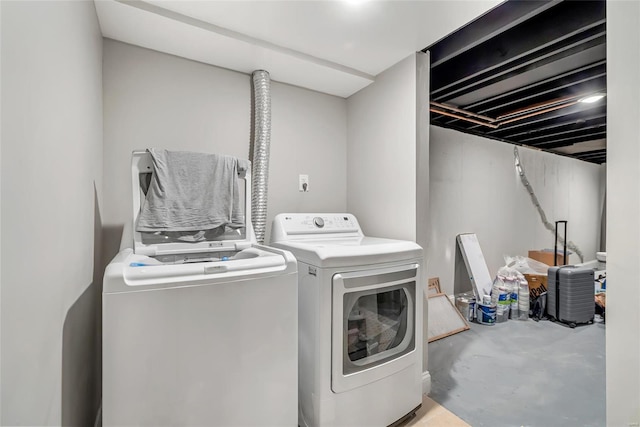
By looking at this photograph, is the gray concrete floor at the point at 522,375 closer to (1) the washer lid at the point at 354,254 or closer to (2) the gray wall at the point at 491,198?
(2) the gray wall at the point at 491,198

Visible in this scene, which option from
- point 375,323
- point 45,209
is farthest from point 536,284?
point 45,209

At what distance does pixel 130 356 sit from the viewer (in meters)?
1.04

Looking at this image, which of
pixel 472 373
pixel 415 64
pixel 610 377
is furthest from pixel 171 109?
pixel 472 373

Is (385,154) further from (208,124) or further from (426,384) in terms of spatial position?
(426,384)

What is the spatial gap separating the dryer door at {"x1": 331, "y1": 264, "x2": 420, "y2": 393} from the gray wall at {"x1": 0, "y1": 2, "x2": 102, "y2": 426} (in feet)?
3.49

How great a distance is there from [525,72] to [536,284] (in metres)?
2.55

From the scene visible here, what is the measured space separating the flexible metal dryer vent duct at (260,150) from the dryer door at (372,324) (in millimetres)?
786

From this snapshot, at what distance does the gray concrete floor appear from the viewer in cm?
181

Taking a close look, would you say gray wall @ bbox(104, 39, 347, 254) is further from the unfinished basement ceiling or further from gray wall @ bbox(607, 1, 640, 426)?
gray wall @ bbox(607, 1, 640, 426)

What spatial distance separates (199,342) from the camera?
1.14 m

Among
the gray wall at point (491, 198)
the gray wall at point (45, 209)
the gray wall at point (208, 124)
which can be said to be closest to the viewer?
the gray wall at point (45, 209)

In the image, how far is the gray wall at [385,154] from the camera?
204cm

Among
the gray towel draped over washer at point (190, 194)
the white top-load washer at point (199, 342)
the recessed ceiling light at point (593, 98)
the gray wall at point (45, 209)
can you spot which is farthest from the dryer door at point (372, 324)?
the recessed ceiling light at point (593, 98)

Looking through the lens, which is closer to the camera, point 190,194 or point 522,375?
point 190,194
